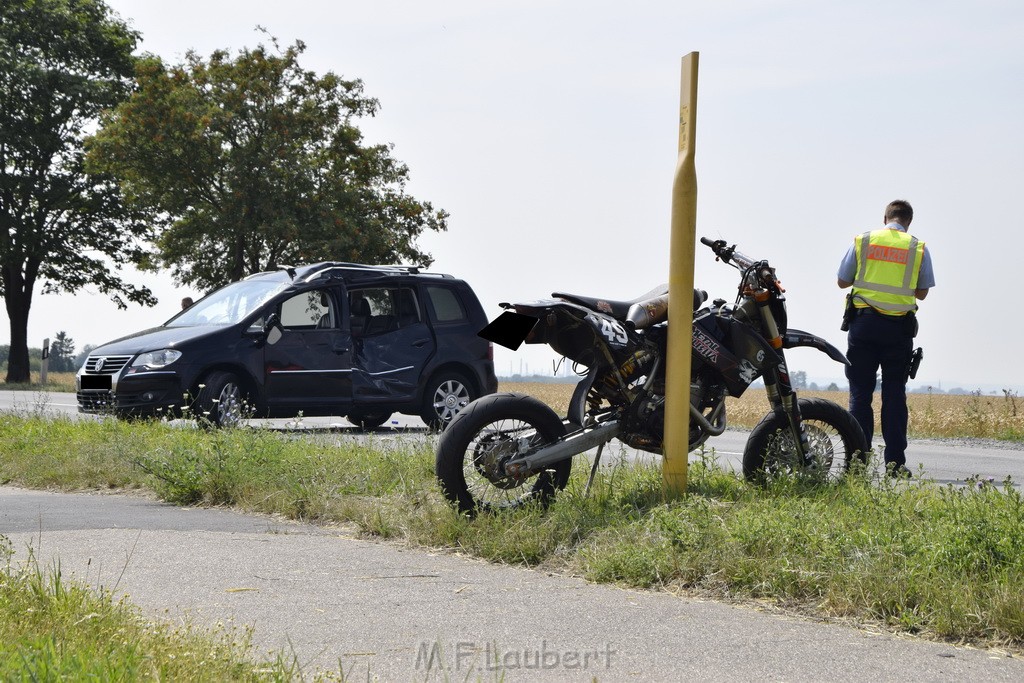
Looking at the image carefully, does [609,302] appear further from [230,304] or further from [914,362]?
[230,304]

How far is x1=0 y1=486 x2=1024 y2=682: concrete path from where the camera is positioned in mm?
4062

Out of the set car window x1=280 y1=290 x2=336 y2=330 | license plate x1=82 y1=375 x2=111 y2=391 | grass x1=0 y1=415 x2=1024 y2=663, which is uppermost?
car window x1=280 y1=290 x2=336 y2=330

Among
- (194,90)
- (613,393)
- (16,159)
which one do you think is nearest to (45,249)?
(16,159)

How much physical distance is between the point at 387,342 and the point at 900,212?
21.8 feet

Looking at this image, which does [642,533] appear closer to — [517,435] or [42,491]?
[517,435]

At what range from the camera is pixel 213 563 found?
570cm

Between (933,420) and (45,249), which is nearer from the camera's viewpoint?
(933,420)

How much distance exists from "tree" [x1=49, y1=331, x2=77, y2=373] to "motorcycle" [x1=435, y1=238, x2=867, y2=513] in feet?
183

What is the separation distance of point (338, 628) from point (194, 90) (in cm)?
3009

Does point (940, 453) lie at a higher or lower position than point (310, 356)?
lower

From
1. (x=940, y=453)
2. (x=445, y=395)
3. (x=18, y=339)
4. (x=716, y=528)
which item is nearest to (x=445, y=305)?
(x=445, y=395)

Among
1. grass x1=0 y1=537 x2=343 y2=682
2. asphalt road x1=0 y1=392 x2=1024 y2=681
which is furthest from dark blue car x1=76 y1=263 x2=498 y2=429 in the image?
grass x1=0 y1=537 x2=343 y2=682

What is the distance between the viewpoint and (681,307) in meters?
6.66

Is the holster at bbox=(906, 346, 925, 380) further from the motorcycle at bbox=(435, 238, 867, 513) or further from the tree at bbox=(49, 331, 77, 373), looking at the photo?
the tree at bbox=(49, 331, 77, 373)
